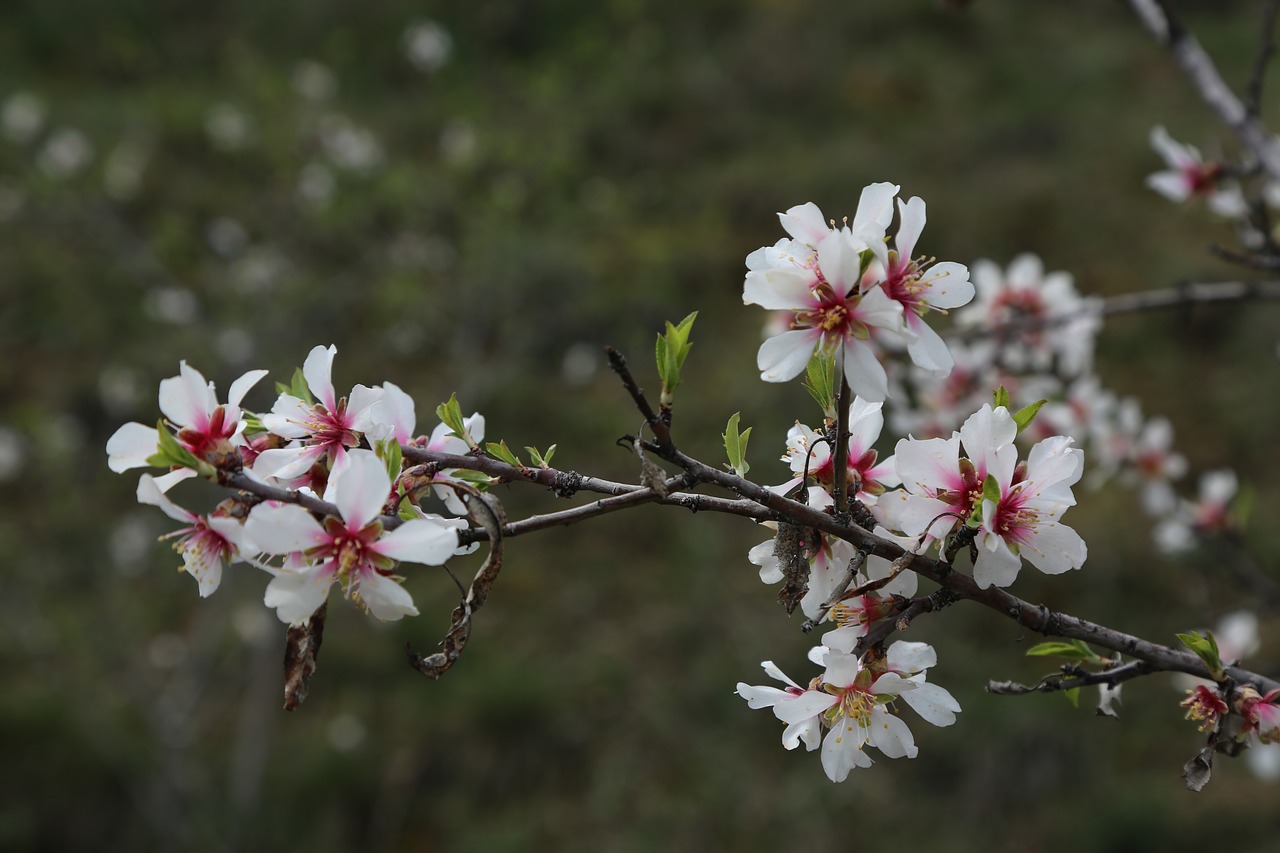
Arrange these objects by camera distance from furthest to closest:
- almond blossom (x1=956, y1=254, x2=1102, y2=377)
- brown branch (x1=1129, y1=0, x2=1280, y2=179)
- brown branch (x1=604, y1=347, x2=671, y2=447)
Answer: almond blossom (x1=956, y1=254, x2=1102, y2=377)
brown branch (x1=1129, y1=0, x2=1280, y2=179)
brown branch (x1=604, y1=347, x2=671, y2=447)

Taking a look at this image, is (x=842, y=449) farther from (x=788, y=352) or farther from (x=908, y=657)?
(x=908, y=657)

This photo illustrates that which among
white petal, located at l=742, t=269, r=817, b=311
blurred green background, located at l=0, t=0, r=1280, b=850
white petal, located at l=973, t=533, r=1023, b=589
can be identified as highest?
white petal, located at l=742, t=269, r=817, b=311

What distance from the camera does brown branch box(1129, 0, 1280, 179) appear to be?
4.57 ft

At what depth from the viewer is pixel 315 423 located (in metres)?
0.91

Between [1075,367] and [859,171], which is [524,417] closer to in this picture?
[859,171]

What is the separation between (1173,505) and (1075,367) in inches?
26.4

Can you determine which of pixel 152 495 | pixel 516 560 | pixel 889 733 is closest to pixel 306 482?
pixel 152 495

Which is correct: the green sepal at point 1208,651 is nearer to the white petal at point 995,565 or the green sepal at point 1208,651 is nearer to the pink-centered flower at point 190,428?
the white petal at point 995,565

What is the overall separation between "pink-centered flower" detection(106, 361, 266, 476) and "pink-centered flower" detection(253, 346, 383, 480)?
1.3 inches

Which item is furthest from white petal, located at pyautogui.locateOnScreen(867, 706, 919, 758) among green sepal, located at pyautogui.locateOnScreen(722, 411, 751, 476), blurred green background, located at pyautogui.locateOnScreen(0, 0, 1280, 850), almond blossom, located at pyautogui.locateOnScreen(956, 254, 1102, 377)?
blurred green background, located at pyautogui.locateOnScreen(0, 0, 1280, 850)

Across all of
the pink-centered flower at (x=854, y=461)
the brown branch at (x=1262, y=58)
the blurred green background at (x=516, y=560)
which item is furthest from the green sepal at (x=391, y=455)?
the blurred green background at (x=516, y=560)

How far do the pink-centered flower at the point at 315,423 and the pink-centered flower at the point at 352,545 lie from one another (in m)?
0.09

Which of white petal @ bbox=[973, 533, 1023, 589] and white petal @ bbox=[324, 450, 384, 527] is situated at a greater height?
white petal @ bbox=[324, 450, 384, 527]

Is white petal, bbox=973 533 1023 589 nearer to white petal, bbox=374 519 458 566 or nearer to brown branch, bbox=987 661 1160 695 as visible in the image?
brown branch, bbox=987 661 1160 695
